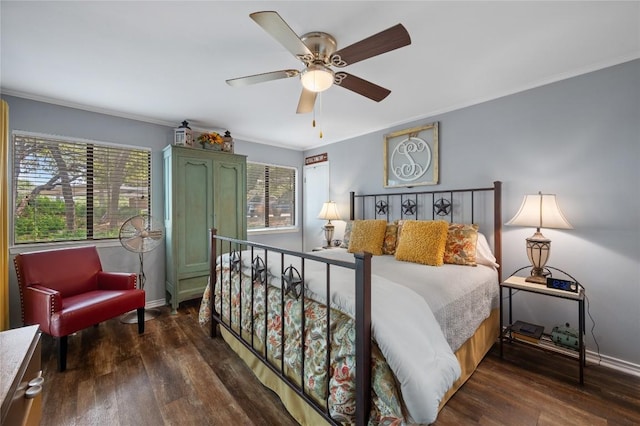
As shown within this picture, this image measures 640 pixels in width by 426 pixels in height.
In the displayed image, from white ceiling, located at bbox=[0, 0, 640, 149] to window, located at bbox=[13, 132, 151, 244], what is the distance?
0.50 m

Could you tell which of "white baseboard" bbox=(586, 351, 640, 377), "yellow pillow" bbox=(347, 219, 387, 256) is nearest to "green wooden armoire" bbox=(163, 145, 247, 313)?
"yellow pillow" bbox=(347, 219, 387, 256)

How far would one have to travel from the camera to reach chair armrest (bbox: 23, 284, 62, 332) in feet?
6.82

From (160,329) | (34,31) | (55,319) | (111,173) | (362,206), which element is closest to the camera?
(34,31)

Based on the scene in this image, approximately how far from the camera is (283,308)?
1.65m

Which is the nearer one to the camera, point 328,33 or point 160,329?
point 328,33

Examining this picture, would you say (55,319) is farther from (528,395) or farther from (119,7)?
(528,395)

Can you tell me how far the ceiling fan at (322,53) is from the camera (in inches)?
52.9

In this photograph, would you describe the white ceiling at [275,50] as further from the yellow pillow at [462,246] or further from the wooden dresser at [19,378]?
the wooden dresser at [19,378]

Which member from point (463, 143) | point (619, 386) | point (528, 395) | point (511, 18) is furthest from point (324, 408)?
point (463, 143)

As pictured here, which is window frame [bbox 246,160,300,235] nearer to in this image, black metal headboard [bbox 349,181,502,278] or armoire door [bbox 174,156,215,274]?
armoire door [bbox 174,156,215,274]

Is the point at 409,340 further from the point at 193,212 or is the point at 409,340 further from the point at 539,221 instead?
the point at 193,212

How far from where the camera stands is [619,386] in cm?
187

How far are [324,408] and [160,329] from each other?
2128 millimetres

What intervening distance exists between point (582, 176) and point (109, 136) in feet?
15.4
